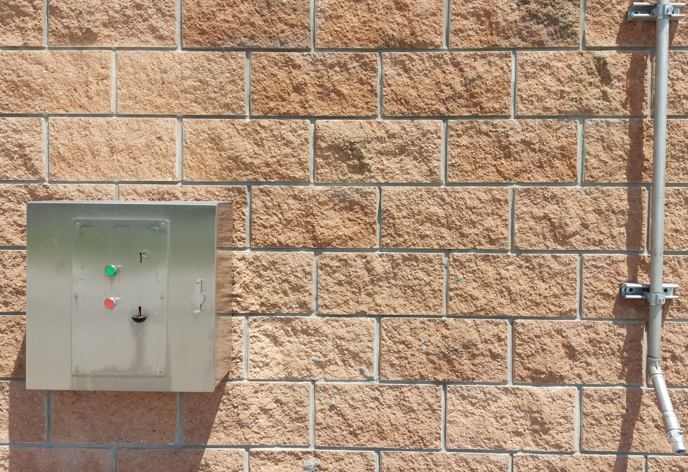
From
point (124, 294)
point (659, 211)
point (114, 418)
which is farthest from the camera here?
point (114, 418)

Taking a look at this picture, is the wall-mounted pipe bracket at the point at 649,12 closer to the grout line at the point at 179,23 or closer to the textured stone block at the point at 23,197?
the grout line at the point at 179,23

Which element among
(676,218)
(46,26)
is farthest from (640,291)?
(46,26)

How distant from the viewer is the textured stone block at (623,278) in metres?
2.03

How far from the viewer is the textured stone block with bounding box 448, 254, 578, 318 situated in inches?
80.0

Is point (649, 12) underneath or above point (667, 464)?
above

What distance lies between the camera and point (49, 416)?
2.06m

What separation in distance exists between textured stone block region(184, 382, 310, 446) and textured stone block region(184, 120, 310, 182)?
88 centimetres

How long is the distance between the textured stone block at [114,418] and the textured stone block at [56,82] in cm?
120

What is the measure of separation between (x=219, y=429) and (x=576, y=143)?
1.91 metres

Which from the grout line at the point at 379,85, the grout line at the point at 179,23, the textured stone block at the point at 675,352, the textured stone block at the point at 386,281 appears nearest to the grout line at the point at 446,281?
the textured stone block at the point at 386,281

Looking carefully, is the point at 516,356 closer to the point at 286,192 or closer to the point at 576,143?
the point at 576,143

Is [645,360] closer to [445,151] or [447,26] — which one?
[445,151]

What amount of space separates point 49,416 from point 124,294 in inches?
28.6

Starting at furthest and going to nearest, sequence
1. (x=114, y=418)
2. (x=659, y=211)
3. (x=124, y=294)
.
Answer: (x=114, y=418) → (x=659, y=211) → (x=124, y=294)
